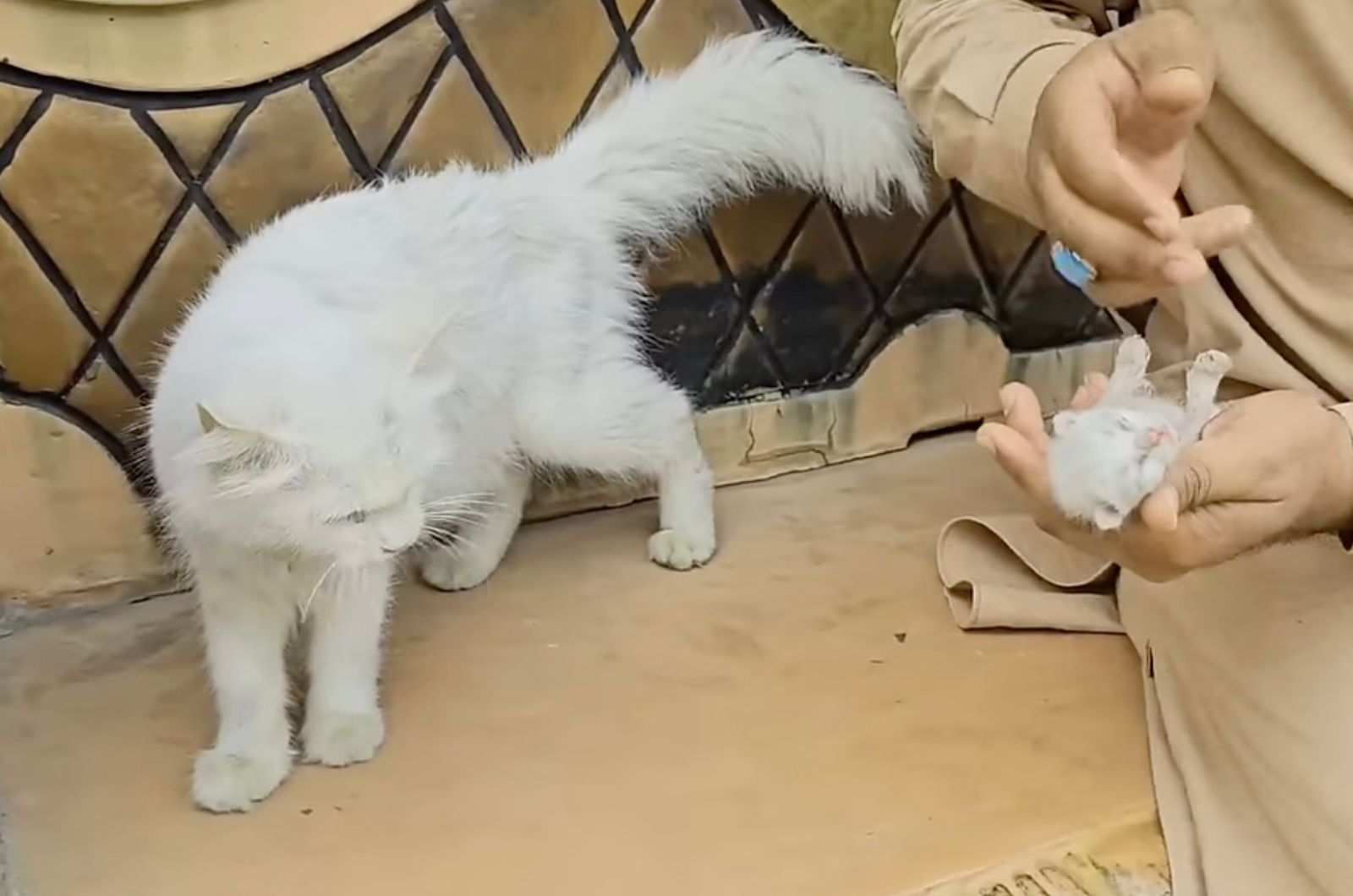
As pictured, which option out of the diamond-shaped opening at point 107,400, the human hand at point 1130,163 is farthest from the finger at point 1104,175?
the diamond-shaped opening at point 107,400

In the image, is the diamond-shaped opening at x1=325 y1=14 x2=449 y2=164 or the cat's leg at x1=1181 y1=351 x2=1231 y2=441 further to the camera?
the diamond-shaped opening at x1=325 y1=14 x2=449 y2=164

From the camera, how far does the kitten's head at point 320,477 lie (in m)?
0.87

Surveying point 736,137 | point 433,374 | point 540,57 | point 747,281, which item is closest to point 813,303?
point 747,281

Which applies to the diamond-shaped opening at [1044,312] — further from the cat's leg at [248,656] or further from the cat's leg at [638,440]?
the cat's leg at [248,656]

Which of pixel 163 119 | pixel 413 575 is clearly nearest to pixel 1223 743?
pixel 413 575

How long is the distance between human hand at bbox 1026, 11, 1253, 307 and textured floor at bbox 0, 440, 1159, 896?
36 centimetres

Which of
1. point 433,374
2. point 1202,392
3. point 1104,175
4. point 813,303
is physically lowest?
point 813,303

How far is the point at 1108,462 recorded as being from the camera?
0.67 metres

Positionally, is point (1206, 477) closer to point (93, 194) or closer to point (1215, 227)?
point (1215, 227)

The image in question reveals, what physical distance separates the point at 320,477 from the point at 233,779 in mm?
207

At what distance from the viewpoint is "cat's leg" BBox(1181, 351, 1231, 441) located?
2.36 ft

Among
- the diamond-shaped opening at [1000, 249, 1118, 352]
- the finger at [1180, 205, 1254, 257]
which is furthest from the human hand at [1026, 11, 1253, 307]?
the diamond-shaped opening at [1000, 249, 1118, 352]

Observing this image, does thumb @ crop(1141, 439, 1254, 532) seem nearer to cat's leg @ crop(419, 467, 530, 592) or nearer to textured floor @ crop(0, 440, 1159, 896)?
textured floor @ crop(0, 440, 1159, 896)

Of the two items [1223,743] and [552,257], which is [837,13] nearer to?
[552,257]
